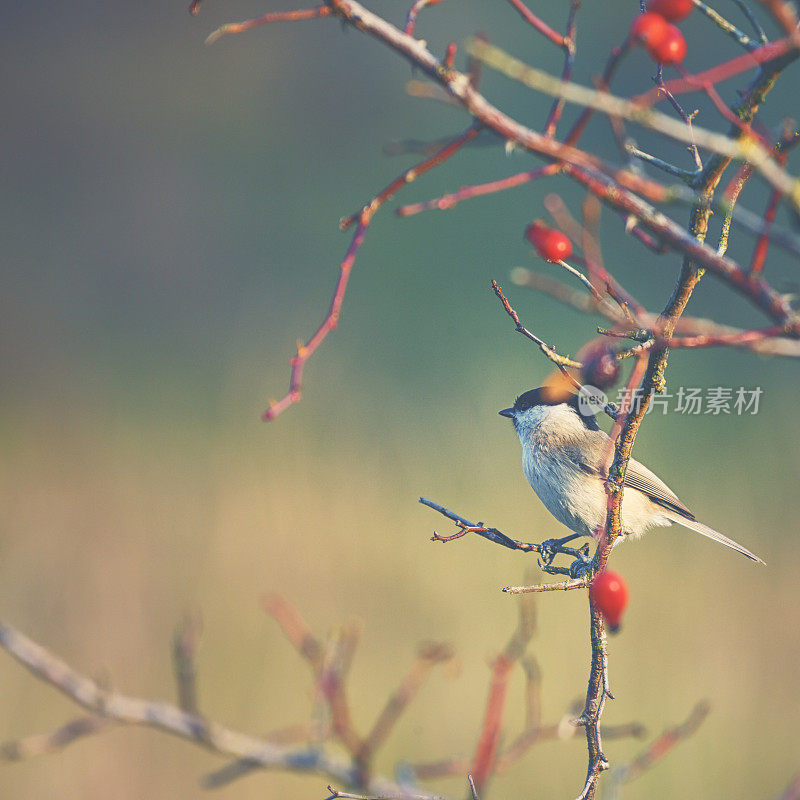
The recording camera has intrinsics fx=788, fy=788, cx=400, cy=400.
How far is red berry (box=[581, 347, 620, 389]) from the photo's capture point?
3.39ft

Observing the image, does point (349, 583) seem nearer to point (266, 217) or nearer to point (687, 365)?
point (687, 365)

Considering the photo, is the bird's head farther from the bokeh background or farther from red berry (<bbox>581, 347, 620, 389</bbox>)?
red berry (<bbox>581, 347, 620, 389</bbox>)

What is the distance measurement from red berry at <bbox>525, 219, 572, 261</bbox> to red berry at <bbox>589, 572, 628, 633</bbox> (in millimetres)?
406

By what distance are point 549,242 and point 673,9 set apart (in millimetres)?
274

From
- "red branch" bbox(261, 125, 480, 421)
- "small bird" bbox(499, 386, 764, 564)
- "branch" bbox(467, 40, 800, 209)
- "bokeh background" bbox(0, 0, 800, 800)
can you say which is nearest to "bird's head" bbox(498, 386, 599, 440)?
"small bird" bbox(499, 386, 764, 564)

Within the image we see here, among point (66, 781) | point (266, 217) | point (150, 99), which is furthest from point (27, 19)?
point (66, 781)

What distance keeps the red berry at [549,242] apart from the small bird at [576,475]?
1.09m

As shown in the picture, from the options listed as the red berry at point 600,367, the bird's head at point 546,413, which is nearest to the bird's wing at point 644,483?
the bird's head at point 546,413

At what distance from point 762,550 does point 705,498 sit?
340 millimetres

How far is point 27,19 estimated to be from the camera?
5660 millimetres

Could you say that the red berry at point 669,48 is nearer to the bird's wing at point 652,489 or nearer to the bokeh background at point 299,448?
the bird's wing at point 652,489

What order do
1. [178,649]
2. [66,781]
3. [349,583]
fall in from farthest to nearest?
1. [349,583]
2. [66,781]
3. [178,649]

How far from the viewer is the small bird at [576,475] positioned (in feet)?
6.98

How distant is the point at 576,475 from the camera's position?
222cm
